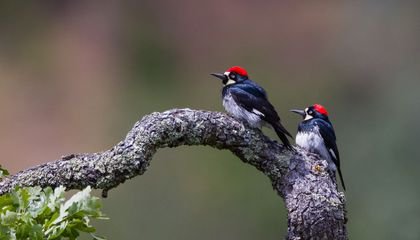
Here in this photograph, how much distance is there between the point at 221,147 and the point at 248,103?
34 cm

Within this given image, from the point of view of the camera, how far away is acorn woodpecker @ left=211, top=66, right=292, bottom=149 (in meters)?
2.41

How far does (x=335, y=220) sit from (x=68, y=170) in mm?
814

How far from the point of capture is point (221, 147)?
219 centimetres

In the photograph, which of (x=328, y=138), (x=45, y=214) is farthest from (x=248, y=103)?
(x=45, y=214)

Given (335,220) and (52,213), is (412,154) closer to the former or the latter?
(335,220)

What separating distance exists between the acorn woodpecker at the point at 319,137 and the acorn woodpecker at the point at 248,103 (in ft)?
0.97

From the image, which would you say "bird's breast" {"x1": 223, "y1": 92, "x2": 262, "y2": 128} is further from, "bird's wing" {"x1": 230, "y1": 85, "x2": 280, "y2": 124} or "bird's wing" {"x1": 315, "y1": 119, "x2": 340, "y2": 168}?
"bird's wing" {"x1": 315, "y1": 119, "x2": 340, "y2": 168}

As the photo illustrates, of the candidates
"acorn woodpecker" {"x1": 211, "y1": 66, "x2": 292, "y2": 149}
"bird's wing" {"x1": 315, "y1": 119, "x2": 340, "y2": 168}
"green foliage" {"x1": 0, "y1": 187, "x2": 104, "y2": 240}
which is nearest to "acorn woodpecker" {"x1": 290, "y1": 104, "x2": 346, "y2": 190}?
"bird's wing" {"x1": 315, "y1": 119, "x2": 340, "y2": 168}

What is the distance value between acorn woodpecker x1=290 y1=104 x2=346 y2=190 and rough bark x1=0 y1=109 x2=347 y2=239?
45cm

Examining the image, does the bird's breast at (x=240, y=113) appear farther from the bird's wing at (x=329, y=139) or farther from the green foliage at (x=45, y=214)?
the green foliage at (x=45, y=214)

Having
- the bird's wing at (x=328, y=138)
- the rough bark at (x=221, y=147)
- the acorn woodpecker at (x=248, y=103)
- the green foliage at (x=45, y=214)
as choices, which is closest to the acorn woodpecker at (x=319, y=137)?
the bird's wing at (x=328, y=138)

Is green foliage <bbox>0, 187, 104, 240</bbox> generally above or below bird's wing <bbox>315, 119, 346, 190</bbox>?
below

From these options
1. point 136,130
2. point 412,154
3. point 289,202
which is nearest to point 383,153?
point 412,154

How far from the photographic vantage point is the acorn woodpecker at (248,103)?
7.91 ft
